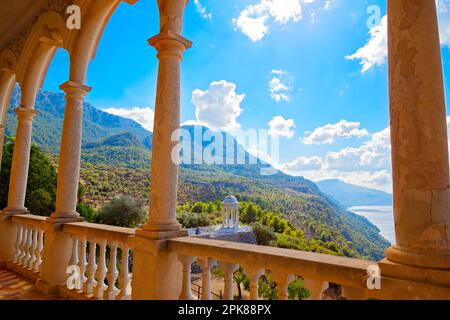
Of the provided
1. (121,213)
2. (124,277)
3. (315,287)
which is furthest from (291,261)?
(121,213)

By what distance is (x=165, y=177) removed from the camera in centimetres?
530

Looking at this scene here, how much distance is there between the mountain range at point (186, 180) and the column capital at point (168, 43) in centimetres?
4243

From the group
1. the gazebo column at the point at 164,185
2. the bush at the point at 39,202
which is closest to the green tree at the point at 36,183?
the bush at the point at 39,202

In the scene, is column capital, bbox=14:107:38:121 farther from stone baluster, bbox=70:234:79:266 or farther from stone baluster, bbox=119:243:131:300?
stone baluster, bbox=119:243:131:300

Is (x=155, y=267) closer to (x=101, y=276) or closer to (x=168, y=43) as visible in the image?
(x=101, y=276)

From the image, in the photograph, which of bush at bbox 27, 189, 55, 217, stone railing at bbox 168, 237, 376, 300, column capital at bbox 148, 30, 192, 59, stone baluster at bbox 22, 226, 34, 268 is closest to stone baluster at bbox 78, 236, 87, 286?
stone baluster at bbox 22, 226, 34, 268

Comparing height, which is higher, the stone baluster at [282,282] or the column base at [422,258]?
the column base at [422,258]

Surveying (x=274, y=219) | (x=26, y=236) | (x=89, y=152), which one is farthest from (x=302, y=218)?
(x=26, y=236)

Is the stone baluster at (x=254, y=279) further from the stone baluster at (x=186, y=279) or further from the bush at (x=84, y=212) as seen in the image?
the bush at (x=84, y=212)

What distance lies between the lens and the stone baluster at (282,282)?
3664 mm

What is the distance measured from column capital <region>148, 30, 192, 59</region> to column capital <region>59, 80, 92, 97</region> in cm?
367
